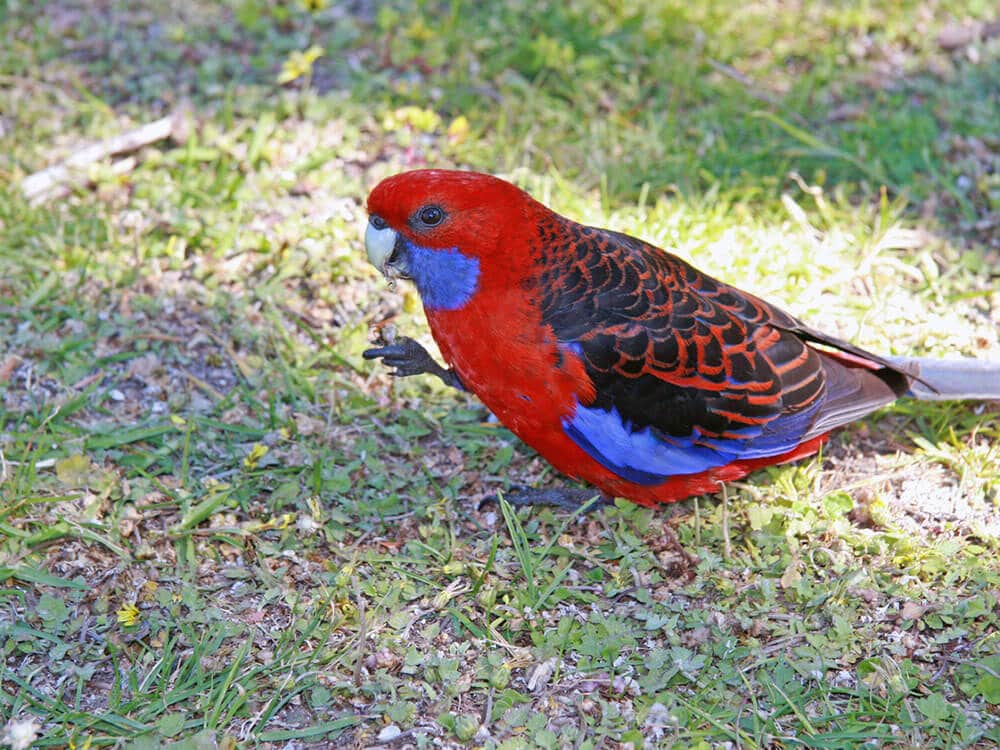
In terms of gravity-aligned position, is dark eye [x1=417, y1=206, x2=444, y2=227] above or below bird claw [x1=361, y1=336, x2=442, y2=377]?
above

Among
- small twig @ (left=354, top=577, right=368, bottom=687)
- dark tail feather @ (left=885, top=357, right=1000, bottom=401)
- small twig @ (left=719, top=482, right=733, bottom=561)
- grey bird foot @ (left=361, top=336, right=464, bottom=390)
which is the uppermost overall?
dark tail feather @ (left=885, top=357, right=1000, bottom=401)

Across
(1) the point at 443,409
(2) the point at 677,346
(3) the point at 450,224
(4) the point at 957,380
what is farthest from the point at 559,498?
(4) the point at 957,380

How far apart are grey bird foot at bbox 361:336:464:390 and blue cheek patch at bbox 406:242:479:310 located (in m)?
0.44

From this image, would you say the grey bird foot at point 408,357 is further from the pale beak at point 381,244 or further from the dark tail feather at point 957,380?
the dark tail feather at point 957,380

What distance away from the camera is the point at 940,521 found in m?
3.53

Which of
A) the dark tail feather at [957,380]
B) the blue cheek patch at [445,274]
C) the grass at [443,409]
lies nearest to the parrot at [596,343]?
the blue cheek patch at [445,274]

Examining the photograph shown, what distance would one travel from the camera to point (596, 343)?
122 inches

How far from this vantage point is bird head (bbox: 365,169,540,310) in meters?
3.12

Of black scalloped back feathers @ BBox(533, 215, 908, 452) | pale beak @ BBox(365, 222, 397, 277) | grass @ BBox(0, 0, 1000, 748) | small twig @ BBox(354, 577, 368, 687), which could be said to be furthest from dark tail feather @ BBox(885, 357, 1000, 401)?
small twig @ BBox(354, 577, 368, 687)

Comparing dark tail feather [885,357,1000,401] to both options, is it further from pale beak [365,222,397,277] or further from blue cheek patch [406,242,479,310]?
pale beak [365,222,397,277]

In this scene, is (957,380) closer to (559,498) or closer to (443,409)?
(559,498)

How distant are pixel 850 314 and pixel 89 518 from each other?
298 centimetres

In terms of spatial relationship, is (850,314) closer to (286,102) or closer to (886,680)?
(886,680)

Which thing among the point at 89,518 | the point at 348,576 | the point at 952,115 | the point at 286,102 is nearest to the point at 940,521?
the point at 348,576
